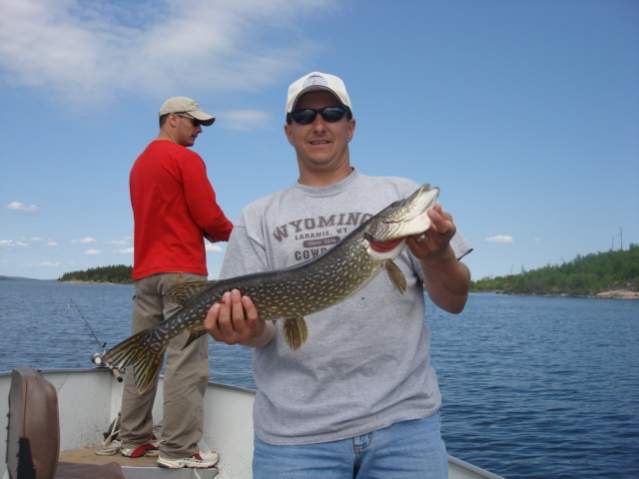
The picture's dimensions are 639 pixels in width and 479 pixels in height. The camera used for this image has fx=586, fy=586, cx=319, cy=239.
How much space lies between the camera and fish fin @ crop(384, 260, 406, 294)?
2393 mm

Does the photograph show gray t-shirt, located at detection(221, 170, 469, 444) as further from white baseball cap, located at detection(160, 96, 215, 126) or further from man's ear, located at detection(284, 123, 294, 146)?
white baseball cap, located at detection(160, 96, 215, 126)

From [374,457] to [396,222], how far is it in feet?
3.02

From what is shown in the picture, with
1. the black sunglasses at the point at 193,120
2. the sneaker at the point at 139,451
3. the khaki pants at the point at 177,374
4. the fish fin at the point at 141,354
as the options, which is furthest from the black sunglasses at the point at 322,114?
the sneaker at the point at 139,451

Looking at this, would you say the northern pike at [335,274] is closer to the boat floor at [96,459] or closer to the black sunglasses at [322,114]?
the black sunglasses at [322,114]

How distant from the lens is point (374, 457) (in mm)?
2275

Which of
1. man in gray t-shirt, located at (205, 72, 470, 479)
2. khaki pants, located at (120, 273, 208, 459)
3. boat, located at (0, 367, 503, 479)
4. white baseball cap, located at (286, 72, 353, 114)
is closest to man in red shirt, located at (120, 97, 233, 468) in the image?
khaki pants, located at (120, 273, 208, 459)

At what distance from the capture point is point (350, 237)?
2477mm

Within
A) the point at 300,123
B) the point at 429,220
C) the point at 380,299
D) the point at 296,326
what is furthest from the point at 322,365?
the point at 300,123

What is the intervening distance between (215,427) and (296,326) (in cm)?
384

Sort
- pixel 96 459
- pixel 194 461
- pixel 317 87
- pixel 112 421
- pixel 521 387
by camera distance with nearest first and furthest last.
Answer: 1. pixel 317 87
2. pixel 194 461
3. pixel 96 459
4. pixel 112 421
5. pixel 521 387

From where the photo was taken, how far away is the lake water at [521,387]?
11445mm

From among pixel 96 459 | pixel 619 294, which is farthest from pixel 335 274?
pixel 619 294

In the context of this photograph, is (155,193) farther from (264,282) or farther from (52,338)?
(52,338)

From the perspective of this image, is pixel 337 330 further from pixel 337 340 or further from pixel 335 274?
pixel 335 274
